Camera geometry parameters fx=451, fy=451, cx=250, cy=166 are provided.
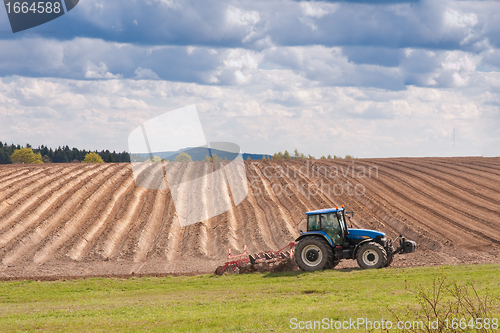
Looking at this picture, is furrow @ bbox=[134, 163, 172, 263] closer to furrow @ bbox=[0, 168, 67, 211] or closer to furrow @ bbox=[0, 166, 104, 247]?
furrow @ bbox=[0, 166, 104, 247]

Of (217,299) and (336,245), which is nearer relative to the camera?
(217,299)


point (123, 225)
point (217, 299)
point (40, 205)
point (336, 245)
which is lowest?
point (217, 299)

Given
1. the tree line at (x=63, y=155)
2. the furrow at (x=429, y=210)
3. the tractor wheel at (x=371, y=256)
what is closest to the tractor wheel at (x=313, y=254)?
the tractor wheel at (x=371, y=256)

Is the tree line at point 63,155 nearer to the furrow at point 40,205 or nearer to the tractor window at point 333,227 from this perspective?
the furrow at point 40,205

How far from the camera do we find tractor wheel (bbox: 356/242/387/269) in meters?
14.2

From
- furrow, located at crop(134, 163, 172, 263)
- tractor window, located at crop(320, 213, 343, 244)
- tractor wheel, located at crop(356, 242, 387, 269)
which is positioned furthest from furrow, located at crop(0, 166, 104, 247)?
tractor wheel, located at crop(356, 242, 387, 269)

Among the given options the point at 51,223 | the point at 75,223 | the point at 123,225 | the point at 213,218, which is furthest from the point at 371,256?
the point at 51,223

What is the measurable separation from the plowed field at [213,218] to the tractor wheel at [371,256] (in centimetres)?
187

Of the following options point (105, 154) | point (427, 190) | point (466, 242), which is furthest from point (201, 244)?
point (105, 154)

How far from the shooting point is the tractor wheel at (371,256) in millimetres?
14227

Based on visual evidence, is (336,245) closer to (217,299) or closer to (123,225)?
(217,299)

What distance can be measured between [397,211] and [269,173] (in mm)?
14287

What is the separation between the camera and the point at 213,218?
1024 inches

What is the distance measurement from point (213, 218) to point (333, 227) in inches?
478
